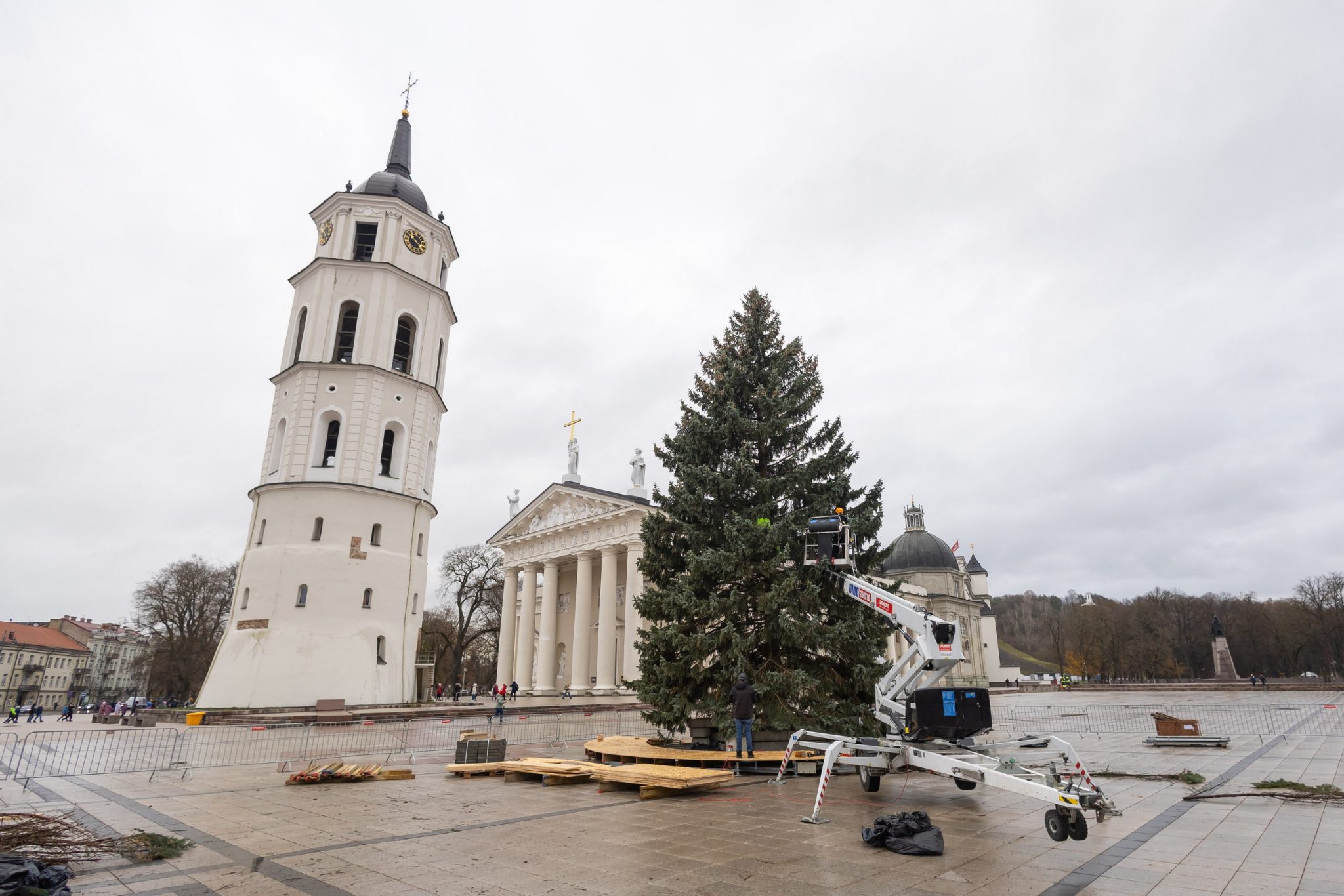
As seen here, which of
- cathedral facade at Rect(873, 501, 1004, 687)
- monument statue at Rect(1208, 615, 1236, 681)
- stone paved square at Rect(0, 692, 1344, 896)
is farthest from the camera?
cathedral facade at Rect(873, 501, 1004, 687)

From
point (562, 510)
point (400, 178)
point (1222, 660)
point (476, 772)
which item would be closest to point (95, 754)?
→ point (476, 772)

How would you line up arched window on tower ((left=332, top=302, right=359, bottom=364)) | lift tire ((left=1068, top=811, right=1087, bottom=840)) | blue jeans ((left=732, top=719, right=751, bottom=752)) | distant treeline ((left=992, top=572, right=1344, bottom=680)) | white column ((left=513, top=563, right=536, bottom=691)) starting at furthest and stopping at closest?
distant treeline ((left=992, top=572, right=1344, bottom=680)) < white column ((left=513, top=563, right=536, bottom=691)) < arched window on tower ((left=332, top=302, right=359, bottom=364)) < blue jeans ((left=732, top=719, right=751, bottom=752)) < lift tire ((left=1068, top=811, right=1087, bottom=840))

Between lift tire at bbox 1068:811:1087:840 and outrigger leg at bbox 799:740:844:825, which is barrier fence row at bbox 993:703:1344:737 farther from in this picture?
lift tire at bbox 1068:811:1087:840

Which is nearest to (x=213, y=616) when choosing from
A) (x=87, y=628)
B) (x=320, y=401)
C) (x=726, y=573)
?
(x=320, y=401)

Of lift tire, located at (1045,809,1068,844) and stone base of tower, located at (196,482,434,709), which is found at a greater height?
stone base of tower, located at (196,482,434,709)

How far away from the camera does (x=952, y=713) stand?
30.3 ft

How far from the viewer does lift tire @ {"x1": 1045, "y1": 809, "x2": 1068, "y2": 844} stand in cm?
683

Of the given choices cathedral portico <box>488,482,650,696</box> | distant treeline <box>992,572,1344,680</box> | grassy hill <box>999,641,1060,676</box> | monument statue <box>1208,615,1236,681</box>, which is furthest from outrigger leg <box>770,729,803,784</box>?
grassy hill <box>999,641,1060,676</box>

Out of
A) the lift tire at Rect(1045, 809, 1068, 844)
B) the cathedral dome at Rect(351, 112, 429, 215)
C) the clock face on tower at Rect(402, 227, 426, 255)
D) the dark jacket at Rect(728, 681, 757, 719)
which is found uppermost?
the cathedral dome at Rect(351, 112, 429, 215)

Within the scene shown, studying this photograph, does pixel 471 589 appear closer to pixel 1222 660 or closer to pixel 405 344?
pixel 405 344

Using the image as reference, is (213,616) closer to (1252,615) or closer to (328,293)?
(328,293)

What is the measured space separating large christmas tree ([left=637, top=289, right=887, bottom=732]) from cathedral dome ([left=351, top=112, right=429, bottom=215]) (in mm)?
24105

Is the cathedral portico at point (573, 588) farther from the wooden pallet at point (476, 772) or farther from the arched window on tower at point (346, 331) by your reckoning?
the wooden pallet at point (476, 772)

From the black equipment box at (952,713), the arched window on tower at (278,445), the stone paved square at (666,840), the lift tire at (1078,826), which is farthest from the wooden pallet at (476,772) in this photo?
the arched window on tower at (278,445)
